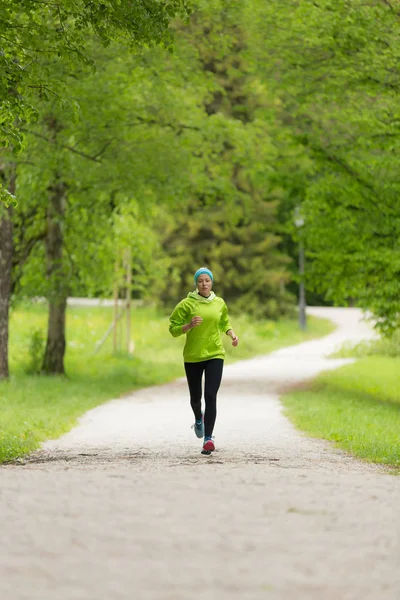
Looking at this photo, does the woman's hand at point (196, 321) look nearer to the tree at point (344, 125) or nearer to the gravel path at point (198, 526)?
the gravel path at point (198, 526)

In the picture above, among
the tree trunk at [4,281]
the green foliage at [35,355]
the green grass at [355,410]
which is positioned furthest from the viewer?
the green foliage at [35,355]

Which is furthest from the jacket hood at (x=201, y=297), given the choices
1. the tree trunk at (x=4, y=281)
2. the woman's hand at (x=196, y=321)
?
the tree trunk at (x=4, y=281)

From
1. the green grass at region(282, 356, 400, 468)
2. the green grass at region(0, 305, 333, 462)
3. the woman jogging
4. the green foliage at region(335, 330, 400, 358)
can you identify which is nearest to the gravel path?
the woman jogging

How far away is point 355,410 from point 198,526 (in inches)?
477

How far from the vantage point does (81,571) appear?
523 centimetres

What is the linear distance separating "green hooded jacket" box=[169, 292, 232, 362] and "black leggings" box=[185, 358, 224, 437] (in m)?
0.10

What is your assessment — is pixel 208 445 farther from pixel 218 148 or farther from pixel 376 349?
pixel 376 349

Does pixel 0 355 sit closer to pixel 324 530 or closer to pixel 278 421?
pixel 278 421

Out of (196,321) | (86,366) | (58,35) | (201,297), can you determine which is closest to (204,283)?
(201,297)

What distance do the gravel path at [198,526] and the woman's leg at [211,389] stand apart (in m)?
0.37

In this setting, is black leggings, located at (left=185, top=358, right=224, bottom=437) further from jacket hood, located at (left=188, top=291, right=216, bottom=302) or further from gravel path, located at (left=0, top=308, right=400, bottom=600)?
jacket hood, located at (left=188, top=291, right=216, bottom=302)

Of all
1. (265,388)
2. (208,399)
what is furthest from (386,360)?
(208,399)

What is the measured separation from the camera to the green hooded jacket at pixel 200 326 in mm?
10820

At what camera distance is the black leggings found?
10.8 metres
